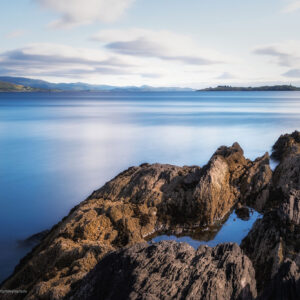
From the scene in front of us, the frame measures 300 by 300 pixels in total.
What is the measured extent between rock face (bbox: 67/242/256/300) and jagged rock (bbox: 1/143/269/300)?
2.79 ft

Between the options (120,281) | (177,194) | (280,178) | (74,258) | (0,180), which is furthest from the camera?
(0,180)

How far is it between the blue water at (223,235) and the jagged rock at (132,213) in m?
0.29

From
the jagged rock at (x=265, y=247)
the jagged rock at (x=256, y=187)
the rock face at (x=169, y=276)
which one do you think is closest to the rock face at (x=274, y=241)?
the jagged rock at (x=265, y=247)

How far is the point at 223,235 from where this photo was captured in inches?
347

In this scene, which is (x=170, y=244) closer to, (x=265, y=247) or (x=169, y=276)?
(x=169, y=276)

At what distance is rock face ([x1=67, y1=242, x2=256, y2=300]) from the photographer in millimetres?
3834

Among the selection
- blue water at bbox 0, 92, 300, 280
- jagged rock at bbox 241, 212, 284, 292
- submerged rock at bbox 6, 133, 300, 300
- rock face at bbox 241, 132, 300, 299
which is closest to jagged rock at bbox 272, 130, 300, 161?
blue water at bbox 0, 92, 300, 280

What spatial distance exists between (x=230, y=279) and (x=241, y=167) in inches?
316

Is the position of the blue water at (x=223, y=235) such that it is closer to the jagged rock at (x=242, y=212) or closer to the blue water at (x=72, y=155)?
the jagged rock at (x=242, y=212)

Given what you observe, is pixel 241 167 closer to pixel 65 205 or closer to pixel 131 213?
pixel 131 213

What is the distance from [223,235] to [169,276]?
16.8 ft

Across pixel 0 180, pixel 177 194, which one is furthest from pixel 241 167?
pixel 0 180

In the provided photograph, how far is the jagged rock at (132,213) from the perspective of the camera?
574cm

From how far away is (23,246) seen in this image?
855 cm
